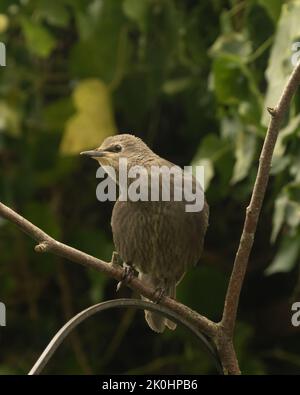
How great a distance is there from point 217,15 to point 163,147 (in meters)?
0.61

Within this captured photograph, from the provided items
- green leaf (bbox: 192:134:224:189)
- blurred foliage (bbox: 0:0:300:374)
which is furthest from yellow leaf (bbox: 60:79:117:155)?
green leaf (bbox: 192:134:224:189)

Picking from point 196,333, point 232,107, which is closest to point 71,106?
point 232,107

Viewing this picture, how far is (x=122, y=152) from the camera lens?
2.16m

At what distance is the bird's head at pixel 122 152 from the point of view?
2.11 meters

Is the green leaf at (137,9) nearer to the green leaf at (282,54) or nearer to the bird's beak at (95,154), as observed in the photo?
the green leaf at (282,54)

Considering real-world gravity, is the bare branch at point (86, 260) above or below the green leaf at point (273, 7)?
below

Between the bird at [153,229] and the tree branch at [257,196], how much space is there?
1.20ft

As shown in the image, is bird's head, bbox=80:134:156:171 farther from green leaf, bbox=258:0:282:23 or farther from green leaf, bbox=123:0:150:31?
green leaf, bbox=123:0:150:31

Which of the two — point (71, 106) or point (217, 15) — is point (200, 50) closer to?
point (217, 15)

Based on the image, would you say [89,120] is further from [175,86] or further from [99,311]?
[99,311]

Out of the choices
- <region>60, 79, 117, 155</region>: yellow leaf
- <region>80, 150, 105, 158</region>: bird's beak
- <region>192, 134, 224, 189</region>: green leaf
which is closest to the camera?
<region>80, 150, 105, 158</region>: bird's beak

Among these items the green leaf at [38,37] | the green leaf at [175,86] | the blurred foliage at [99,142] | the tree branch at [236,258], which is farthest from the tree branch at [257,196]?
the green leaf at [175,86]

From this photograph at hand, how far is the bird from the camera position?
82.3 inches

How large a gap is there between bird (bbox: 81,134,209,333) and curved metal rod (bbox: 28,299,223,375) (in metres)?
0.32
